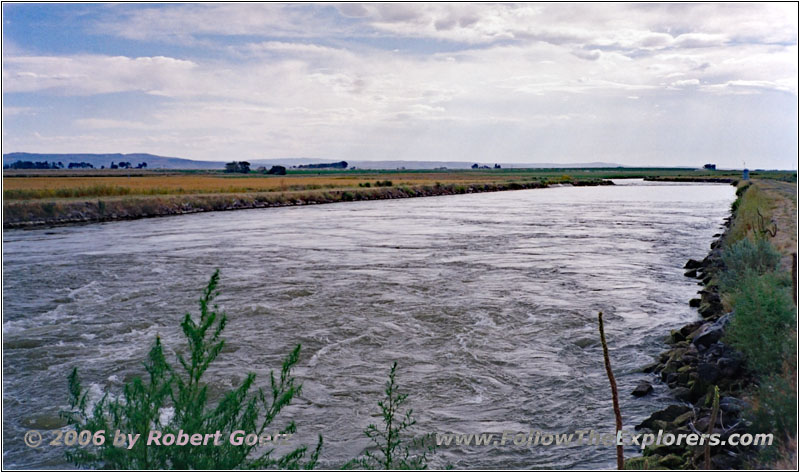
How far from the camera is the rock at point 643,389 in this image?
9.33 m

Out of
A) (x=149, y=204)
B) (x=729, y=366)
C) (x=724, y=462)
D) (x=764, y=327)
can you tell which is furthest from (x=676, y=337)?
(x=149, y=204)

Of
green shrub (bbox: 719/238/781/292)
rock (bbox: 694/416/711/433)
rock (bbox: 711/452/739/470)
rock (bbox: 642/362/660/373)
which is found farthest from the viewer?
green shrub (bbox: 719/238/781/292)

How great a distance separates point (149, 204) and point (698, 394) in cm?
3706

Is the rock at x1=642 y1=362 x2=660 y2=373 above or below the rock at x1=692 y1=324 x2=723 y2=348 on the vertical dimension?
below

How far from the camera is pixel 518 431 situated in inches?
327

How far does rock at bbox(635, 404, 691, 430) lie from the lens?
7.98 meters

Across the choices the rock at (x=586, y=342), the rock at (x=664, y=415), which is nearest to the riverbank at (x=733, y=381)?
the rock at (x=664, y=415)

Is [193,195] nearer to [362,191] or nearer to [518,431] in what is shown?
[362,191]

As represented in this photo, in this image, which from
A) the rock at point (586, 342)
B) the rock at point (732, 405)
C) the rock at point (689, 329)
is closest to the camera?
the rock at point (732, 405)

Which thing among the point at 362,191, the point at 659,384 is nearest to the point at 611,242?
the point at 659,384

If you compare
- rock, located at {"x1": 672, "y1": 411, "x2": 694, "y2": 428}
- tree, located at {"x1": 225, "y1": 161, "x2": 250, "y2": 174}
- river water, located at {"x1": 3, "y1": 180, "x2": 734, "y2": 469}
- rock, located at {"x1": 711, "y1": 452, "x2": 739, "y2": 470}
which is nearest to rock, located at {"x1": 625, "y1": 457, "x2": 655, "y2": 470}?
river water, located at {"x1": 3, "y1": 180, "x2": 734, "y2": 469}

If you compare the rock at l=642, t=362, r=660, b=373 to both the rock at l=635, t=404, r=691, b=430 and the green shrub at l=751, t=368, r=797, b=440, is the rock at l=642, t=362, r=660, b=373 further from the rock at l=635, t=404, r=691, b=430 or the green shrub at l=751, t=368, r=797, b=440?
the green shrub at l=751, t=368, r=797, b=440

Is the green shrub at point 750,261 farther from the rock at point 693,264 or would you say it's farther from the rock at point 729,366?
the rock at point 693,264

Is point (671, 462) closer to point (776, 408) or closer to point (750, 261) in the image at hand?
point (776, 408)
